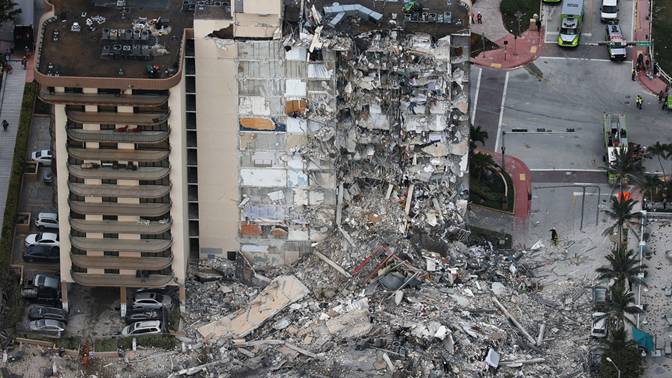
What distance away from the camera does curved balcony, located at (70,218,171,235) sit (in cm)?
17600

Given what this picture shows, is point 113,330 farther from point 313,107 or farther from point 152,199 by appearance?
point 313,107

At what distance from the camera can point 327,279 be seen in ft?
590

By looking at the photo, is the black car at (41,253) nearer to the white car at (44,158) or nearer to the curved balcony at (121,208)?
the curved balcony at (121,208)

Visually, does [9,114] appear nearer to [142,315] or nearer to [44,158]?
[44,158]

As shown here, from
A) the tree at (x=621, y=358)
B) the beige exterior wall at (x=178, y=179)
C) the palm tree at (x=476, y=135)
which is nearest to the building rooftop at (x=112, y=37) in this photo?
the beige exterior wall at (x=178, y=179)

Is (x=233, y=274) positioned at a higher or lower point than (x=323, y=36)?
lower

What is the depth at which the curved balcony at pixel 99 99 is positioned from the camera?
172m

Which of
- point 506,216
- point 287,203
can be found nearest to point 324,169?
point 287,203

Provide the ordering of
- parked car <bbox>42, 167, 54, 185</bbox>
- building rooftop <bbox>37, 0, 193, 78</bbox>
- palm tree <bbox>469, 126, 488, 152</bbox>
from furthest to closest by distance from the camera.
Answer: palm tree <bbox>469, 126, 488, 152</bbox> → parked car <bbox>42, 167, 54, 185</bbox> → building rooftop <bbox>37, 0, 193, 78</bbox>

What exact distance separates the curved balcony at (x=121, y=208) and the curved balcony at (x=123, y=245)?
2253 millimetres

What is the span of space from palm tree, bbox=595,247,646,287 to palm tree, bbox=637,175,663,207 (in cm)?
1029

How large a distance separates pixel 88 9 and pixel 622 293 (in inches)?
1850

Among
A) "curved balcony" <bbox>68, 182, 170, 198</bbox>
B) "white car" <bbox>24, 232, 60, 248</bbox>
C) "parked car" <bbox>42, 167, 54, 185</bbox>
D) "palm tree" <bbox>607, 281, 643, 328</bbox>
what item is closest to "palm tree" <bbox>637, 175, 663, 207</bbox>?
"palm tree" <bbox>607, 281, 643, 328</bbox>

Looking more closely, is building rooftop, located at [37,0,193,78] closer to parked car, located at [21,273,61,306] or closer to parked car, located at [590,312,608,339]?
parked car, located at [21,273,61,306]
